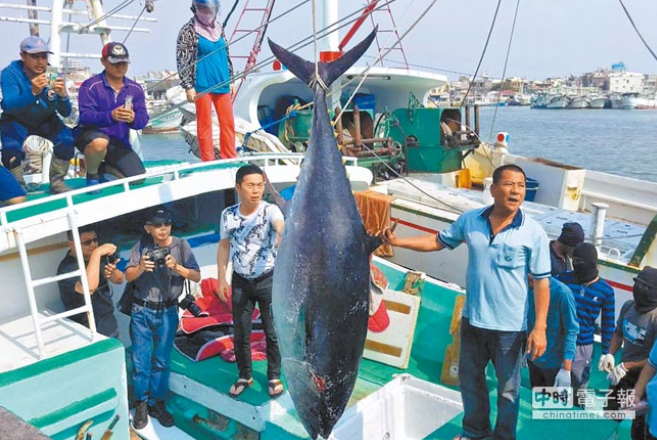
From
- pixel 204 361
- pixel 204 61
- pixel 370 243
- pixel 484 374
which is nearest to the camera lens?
pixel 370 243

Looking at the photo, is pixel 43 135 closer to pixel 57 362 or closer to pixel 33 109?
pixel 33 109

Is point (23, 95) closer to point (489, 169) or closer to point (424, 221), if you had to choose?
point (424, 221)

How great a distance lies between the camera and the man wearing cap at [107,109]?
4340mm

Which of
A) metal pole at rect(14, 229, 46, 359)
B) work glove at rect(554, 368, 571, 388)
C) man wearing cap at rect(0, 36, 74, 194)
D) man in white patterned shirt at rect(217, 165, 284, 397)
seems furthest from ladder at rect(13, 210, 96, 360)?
work glove at rect(554, 368, 571, 388)

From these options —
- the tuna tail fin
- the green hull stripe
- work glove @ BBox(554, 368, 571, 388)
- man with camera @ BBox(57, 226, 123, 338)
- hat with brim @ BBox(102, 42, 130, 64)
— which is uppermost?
hat with brim @ BBox(102, 42, 130, 64)

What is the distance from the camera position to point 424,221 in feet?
24.5

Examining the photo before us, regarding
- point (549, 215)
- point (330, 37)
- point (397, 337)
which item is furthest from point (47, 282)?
point (549, 215)

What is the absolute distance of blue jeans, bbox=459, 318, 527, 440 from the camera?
2904mm

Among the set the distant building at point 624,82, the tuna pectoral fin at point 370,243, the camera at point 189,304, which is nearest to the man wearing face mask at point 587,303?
the tuna pectoral fin at point 370,243

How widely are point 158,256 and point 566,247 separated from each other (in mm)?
3177

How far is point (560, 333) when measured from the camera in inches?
141

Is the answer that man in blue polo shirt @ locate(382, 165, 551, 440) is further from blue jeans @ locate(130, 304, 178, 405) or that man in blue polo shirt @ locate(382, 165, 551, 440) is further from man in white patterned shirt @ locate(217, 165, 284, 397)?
blue jeans @ locate(130, 304, 178, 405)

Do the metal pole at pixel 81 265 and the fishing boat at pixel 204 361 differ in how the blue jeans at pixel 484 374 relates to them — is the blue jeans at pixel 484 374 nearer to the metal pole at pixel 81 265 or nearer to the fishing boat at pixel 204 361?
the fishing boat at pixel 204 361

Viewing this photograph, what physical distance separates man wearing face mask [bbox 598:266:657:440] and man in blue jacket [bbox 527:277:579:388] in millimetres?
226
